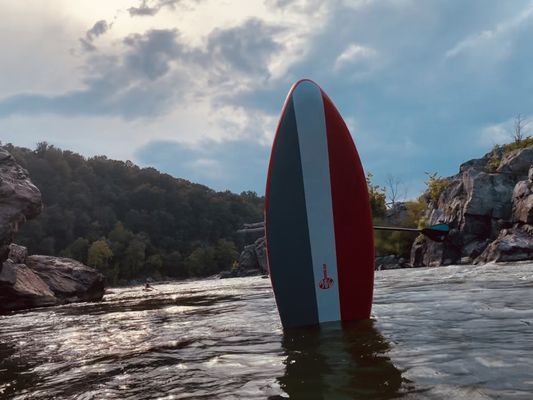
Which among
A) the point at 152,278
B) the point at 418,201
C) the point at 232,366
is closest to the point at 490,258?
the point at 232,366

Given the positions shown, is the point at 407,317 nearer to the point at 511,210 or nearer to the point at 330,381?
the point at 330,381

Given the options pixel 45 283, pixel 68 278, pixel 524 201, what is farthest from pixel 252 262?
pixel 45 283

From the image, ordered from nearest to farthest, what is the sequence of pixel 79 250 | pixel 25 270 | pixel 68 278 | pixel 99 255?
pixel 25 270, pixel 68 278, pixel 99 255, pixel 79 250

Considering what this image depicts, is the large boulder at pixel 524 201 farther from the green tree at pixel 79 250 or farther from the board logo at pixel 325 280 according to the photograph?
the green tree at pixel 79 250

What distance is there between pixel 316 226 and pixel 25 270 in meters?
16.1

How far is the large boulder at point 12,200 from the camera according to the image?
15781 millimetres

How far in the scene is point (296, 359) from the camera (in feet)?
13.3

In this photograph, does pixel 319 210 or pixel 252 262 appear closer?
pixel 319 210

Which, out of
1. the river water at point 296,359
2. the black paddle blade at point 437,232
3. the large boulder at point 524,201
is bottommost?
the river water at point 296,359

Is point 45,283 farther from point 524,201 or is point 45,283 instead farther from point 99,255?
point 99,255

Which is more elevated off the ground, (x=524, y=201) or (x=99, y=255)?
(x=524, y=201)

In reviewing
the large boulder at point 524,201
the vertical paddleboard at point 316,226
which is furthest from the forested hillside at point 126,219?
the vertical paddleboard at point 316,226

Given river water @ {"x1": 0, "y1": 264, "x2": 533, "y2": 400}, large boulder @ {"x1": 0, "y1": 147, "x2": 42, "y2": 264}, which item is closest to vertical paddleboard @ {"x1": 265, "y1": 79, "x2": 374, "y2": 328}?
river water @ {"x1": 0, "y1": 264, "x2": 533, "y2": 400}

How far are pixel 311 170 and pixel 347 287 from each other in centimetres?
161
